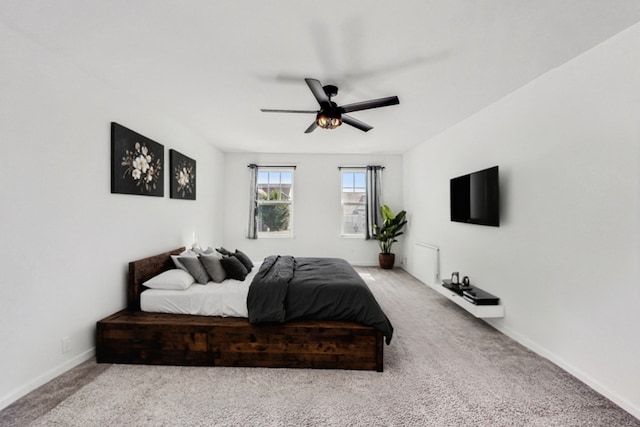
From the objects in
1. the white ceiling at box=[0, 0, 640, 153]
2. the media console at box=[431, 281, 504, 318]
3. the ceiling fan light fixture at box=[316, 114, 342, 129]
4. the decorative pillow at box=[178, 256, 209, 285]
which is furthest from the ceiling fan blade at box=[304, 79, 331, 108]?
the media console at box=[431, 281, 504, 318]

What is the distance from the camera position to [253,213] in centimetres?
626

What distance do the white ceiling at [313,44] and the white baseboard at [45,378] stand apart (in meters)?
2.44

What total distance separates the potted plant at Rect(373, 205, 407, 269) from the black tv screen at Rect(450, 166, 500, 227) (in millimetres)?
1974

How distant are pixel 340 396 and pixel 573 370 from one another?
190 cm

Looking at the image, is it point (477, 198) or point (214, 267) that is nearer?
point (214, 267)

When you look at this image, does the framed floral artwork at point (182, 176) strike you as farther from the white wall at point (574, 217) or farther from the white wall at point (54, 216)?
the white wall at point (574, 217)

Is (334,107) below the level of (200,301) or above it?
above

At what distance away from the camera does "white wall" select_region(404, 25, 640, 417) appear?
1.97m

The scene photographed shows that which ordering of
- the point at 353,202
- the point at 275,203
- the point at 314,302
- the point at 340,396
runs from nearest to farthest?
the point at 340,396
the point at 314,302
the point at 275,203
the point at 353,202

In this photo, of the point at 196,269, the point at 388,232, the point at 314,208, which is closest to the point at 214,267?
the point at 196,269

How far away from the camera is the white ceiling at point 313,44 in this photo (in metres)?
A: 1.80

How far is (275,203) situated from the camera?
6.47 meters

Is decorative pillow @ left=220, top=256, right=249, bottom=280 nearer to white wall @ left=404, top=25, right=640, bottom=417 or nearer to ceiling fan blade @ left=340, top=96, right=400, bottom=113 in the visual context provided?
ceiling fan blade @ left=340, top=96, right=400, bottom=113

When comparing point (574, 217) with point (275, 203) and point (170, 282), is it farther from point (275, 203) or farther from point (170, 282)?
point (275, 203)
